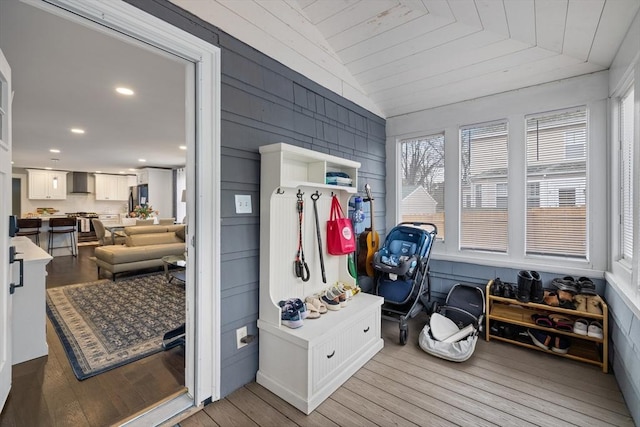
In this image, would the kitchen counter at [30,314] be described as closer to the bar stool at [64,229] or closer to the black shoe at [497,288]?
the black shoe at [497,288]

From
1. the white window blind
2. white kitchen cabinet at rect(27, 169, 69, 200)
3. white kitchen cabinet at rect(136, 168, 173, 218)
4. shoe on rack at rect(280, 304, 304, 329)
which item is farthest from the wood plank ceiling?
white kitchen cabinet at rect(27, 169, 69, 200)

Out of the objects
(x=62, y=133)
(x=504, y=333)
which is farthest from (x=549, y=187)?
(x=62, y=133)

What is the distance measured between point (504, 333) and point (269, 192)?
263 centimetres

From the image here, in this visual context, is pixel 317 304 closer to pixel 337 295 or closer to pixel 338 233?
pixel 337 295

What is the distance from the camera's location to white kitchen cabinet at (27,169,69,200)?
351 inches

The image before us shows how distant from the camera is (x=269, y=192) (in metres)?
2.06

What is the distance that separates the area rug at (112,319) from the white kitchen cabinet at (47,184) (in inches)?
270

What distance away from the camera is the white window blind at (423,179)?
3.55 metres

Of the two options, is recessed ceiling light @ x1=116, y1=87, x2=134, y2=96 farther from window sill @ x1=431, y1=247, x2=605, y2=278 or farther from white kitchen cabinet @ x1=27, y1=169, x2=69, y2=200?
white kitchen cabinet @ x1=27, y1=169, x2=69, y2=200

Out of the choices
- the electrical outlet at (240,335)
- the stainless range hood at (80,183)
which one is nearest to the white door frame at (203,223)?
the electrical outlet at (240,335)

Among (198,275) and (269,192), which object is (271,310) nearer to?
(198,275)

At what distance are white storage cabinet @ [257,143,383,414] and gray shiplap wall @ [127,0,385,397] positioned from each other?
3.4 inches

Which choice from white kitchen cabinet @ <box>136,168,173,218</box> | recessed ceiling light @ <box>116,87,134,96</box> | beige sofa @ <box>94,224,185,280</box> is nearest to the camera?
recessed ceiling light @ <box>116,87,134,96</box>

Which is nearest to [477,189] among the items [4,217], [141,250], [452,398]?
[452,398]
